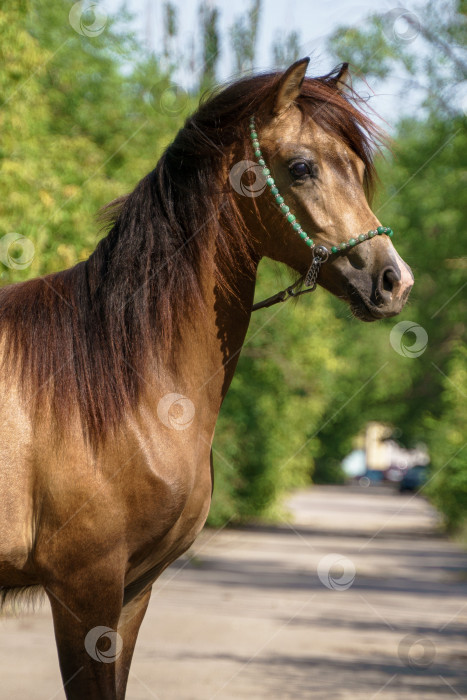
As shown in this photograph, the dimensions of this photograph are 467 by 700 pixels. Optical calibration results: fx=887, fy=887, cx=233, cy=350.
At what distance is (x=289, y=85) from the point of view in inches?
123

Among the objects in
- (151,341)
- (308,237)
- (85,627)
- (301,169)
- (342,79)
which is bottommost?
(85,627)

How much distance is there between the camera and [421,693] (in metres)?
6.53

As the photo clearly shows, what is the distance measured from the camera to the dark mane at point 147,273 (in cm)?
303

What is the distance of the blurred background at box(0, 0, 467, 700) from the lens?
6992mm

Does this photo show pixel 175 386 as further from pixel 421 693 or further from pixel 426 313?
pixel 426 313

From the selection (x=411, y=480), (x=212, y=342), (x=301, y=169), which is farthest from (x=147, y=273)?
(x=411, y=480)

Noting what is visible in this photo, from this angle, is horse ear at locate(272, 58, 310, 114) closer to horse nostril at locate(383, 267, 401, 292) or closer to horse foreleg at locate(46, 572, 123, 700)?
horse nostril at locate(383, 267, 401, 292)

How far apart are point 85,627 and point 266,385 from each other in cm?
1643

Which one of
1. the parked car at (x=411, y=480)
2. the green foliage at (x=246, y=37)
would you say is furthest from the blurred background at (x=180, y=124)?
the parked car at (x=411, y=480)

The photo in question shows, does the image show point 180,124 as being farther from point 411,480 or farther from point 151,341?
point 411,480

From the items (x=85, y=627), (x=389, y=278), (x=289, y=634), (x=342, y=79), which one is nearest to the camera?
(x=85, y=627)

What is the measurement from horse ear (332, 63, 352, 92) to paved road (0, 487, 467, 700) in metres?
4.33

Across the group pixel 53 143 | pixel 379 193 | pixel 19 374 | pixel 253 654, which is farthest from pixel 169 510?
pixel 53 143

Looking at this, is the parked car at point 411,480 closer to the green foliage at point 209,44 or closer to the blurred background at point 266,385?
the blurred background at point 266,385
